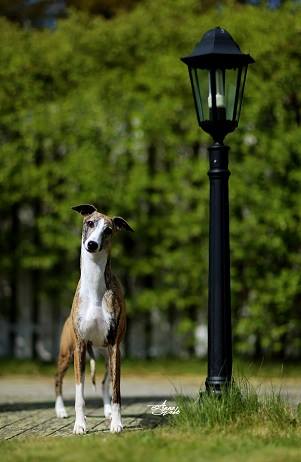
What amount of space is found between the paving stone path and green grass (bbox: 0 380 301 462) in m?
0.45

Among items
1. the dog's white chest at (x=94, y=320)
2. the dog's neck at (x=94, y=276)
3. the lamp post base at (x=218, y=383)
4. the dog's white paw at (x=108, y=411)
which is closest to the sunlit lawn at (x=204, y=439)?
the lamp post base at (x=218, y=383)

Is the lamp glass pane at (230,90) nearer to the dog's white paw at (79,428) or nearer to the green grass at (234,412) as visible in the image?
the green grass at (234,412)

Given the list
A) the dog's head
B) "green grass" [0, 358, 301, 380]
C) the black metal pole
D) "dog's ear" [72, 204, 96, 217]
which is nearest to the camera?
the dog's head

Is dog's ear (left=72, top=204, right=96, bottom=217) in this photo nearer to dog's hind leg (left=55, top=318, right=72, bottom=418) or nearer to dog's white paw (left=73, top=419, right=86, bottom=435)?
dog's hind leg (left=55, top=318, right=72, bottom=418)

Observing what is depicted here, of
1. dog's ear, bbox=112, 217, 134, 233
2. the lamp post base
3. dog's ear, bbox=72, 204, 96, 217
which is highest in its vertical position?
dog's ear, bbox=72, 204, 96, 217

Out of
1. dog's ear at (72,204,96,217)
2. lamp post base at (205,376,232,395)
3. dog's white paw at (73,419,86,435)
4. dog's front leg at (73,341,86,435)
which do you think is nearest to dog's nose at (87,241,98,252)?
dog's ear at (72,204,96,217)

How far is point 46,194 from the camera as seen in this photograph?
46.4ft

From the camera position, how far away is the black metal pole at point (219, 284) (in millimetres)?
7559

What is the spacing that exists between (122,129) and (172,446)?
28.3 ft

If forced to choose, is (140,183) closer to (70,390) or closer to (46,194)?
(46,194)

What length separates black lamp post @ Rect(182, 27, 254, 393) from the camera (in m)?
7.60

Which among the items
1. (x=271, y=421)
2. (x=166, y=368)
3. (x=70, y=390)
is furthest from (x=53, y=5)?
(x=271, y=421)

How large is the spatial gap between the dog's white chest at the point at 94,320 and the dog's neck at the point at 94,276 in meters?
0.05

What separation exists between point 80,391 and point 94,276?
0.92m
